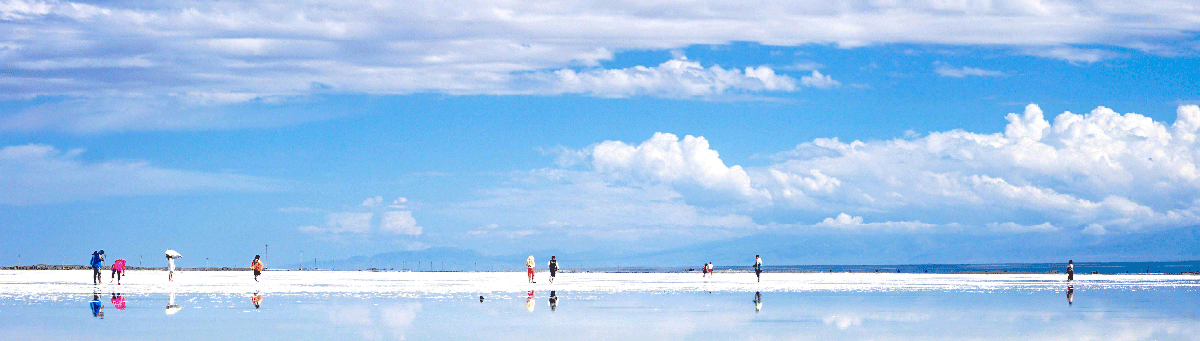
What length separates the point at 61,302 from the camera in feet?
106

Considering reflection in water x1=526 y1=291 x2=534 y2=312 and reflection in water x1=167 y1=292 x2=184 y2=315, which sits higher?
reflection in water x1=167 y1=292 x2=184 y2=315

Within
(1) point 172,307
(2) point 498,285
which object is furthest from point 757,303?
(2) point 498,285

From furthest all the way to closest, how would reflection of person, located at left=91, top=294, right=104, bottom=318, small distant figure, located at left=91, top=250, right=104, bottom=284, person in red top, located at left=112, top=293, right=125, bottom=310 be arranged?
1. small distant figure, located at left=91, top=250, right=104, bottom=284
2. person in red top, located at left=112, top=293, right=125, bottom=310
3. reflection of person, located at left=91, top=294, right=104, bottom=318

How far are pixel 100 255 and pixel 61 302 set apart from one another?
22.8m

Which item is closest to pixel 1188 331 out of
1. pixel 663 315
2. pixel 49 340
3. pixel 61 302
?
pixel 663 315

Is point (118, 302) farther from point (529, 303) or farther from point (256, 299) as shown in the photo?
point (529, 303)

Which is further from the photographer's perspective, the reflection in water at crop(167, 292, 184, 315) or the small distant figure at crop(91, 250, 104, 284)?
the small distant figure at crop(91, 250, 104, 284)

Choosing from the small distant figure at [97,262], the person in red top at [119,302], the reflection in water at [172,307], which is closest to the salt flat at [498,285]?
the small distant figure at [97,262]

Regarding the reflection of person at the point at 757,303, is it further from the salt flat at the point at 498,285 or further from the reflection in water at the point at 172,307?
the reflection in water at the point at 172,307

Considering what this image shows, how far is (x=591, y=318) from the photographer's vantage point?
26.3 m

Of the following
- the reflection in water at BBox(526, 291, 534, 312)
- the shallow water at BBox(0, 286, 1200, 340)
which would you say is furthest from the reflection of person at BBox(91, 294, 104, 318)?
the reflection in water at BBox(526, 291, 534, 312)

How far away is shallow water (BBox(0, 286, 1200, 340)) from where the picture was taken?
21703mm

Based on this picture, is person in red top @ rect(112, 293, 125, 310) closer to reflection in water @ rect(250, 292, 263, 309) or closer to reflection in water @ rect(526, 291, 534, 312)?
reflection in water @ rect(250, 292, 263, 309)

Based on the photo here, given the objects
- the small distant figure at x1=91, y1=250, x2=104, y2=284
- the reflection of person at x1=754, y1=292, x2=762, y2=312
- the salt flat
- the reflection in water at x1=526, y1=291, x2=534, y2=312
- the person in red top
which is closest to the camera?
the person in red top
